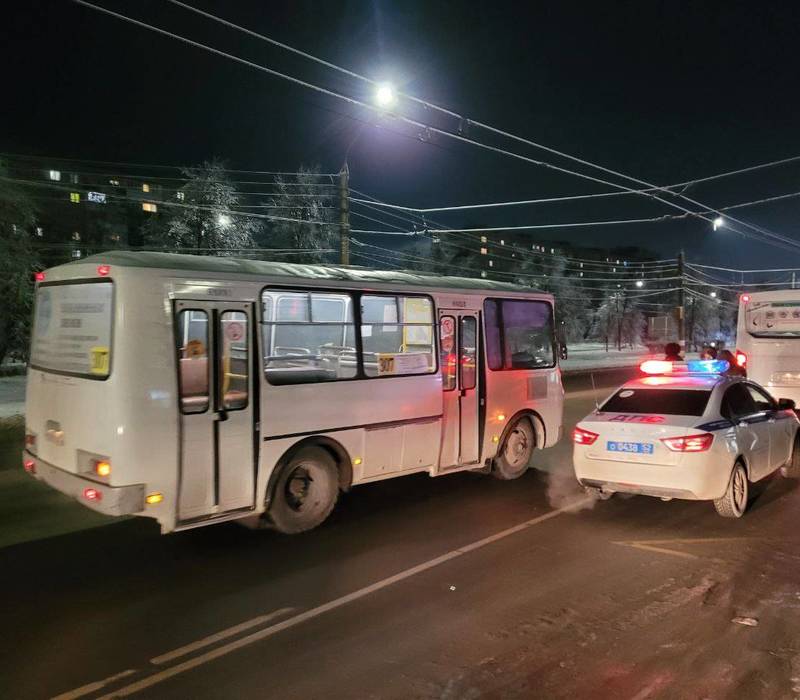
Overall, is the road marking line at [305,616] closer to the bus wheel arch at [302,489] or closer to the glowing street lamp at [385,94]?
the bus wheel arch at [302,489]

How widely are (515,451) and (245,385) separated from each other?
178 inches

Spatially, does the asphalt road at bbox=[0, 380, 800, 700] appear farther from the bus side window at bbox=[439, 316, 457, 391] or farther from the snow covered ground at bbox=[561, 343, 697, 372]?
the snow covered ground at bbox=[561, 343, 697, 372]

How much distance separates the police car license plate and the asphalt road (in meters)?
0.79

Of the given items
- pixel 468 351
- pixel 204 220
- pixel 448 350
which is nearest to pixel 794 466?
pixel 468 351

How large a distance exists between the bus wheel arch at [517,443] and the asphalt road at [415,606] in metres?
1.46

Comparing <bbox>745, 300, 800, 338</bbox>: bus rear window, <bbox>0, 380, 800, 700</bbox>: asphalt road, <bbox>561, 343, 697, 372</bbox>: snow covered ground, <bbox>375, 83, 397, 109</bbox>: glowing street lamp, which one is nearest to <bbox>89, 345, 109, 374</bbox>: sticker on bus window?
<bbox>0, 380, 800, 700</bbox>: asphalt road

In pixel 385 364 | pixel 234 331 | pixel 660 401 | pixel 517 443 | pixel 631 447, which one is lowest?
pixel 517 443

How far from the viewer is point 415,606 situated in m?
4.80

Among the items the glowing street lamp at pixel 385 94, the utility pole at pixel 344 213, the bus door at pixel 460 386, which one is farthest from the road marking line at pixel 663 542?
the utility pole at pixel 344 213

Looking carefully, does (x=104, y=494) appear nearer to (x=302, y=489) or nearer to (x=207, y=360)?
(x=207, y=360)

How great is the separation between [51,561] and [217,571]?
1553 mm

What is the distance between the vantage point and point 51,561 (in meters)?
5.78

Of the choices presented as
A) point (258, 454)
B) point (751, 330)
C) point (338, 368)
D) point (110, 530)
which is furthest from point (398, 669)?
point (751, 330)

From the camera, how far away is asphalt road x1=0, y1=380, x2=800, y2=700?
3.75m
